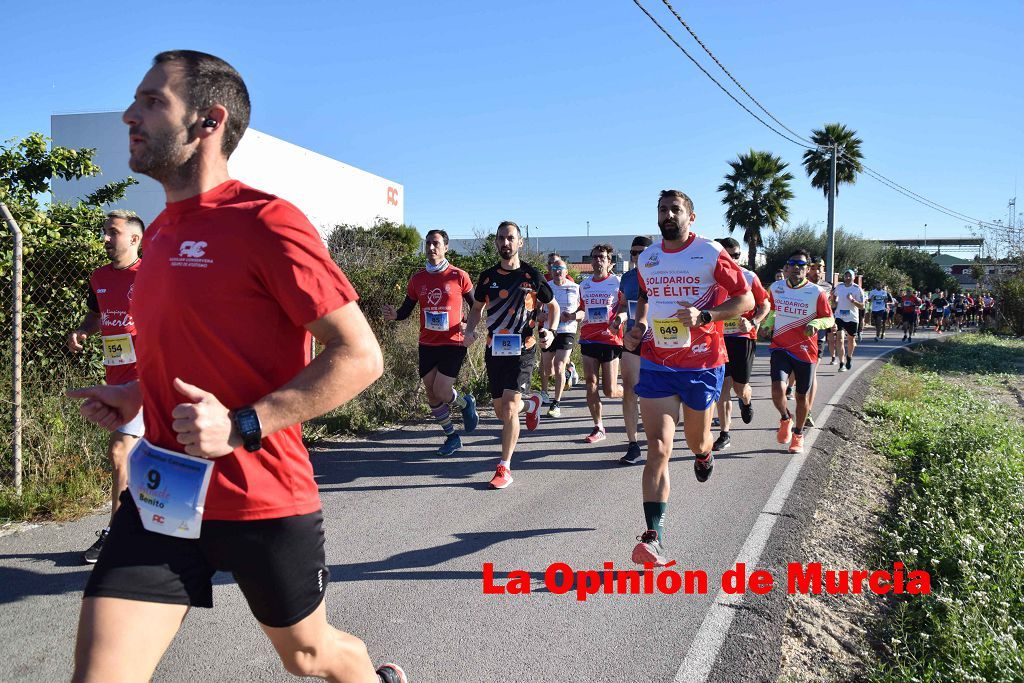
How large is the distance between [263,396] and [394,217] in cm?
4588

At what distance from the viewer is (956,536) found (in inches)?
184

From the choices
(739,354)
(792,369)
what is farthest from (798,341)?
(739,354)

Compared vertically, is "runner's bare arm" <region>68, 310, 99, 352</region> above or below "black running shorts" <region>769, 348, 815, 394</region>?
above

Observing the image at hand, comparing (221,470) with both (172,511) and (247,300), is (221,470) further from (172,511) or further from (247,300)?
(247,300)

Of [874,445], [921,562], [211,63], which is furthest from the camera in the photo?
[874,445]

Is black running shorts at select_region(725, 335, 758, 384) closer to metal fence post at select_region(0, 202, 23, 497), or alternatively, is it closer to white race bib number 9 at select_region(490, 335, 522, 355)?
white race bib number 9 at select_region(490, 335, 522, 355)

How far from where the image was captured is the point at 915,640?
3.64m

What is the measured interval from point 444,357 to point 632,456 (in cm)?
211

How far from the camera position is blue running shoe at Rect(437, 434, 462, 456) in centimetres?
766

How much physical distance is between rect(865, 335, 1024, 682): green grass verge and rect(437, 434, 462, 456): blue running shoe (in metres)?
3.99

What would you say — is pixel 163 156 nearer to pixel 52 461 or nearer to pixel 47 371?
pixel 52 461

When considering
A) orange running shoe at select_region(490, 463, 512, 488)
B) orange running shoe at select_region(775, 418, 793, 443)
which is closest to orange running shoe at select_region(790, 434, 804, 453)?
orange running shoe at select_region(775, 418, 793, 443)

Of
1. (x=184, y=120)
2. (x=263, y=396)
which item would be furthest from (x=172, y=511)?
(x=184, y=120)

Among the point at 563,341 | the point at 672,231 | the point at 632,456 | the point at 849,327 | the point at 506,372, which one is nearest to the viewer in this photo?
the point at 672,231
